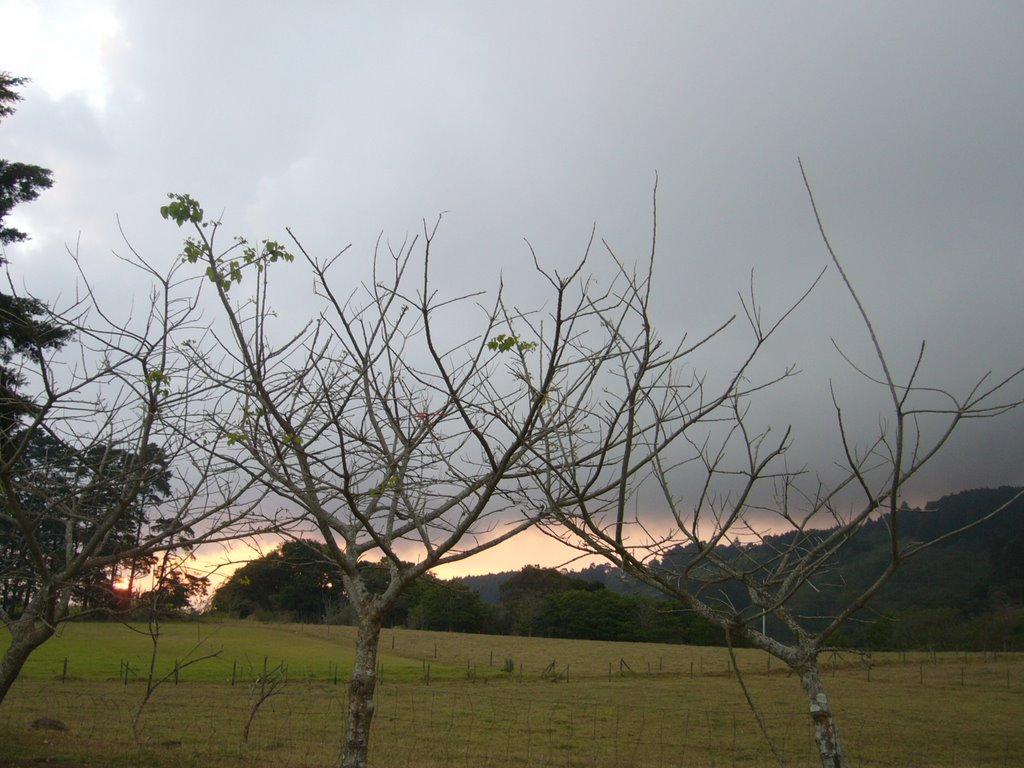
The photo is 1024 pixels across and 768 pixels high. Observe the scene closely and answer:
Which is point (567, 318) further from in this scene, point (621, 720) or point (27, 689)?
point (27, 689)

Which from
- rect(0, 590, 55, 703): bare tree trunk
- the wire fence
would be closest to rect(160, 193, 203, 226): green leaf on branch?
rect(0, 590, 55, 703): bare tree trunk

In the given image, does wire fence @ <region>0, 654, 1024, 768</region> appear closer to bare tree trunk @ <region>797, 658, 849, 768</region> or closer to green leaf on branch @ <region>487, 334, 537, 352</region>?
bare tree trunk @ <region>797, 658, 849, 768</region>

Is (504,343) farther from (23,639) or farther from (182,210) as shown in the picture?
(23,639)

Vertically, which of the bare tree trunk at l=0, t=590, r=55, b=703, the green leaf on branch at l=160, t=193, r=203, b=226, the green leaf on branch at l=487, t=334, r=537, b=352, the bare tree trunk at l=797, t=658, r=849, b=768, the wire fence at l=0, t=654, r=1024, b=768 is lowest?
the wire fence at l=0, t=654, r=1024, b=768

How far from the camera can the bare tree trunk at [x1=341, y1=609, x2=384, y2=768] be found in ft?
15.5

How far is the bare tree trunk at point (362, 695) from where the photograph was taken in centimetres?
472

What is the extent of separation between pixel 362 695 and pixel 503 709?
73.7 ft

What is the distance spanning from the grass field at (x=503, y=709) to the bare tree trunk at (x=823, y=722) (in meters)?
3.70

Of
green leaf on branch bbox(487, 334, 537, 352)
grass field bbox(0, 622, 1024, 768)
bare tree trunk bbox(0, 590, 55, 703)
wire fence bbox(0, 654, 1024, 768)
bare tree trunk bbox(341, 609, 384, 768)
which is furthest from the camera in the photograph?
grass field bbox(0, 622, 1024, 768)

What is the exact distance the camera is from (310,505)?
368 cm

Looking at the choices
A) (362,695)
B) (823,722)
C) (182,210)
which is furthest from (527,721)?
(182,210)

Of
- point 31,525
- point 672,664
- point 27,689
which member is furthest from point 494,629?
point 31,525

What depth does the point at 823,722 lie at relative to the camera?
14.8 ft

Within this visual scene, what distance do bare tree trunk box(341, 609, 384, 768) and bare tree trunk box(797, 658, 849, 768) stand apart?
2.74 meters
